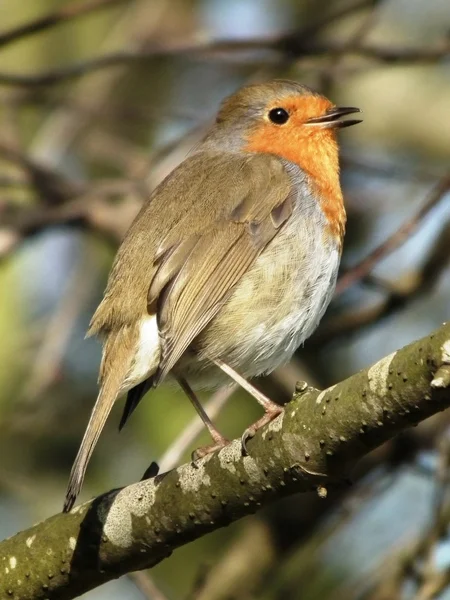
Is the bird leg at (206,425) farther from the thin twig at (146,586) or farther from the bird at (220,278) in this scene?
the thin twig at (146,586)

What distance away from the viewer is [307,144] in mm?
4961

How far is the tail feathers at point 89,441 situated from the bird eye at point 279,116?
1.71 m

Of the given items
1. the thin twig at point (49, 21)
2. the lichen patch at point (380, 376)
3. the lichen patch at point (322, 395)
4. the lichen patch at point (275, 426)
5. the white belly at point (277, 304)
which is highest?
the thin twig at point (49, 21)

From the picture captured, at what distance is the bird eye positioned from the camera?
5.09 meters

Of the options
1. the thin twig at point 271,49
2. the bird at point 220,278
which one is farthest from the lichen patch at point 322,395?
the thin twig at point 271,49

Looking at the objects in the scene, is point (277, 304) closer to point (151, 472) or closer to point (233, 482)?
point (151, 472)

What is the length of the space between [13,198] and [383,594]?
3.94 m

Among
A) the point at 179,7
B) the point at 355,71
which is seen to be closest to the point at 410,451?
the point at 355,71

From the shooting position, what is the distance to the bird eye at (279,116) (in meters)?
5.09

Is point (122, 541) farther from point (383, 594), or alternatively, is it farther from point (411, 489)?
point (411, 489)

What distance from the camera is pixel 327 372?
638cm

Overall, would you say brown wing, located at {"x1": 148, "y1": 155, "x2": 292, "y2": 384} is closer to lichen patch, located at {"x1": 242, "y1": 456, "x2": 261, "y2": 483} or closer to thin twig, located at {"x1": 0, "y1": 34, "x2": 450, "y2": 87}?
thin twig, located at {"x1": 0, "y1": 34, "x2": 450, "y2": 87}

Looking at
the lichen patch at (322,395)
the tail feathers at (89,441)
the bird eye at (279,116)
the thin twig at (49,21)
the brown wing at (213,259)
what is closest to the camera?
the lichen patch at (322,395)

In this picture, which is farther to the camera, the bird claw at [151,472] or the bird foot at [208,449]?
the bird foot at [208,449]
